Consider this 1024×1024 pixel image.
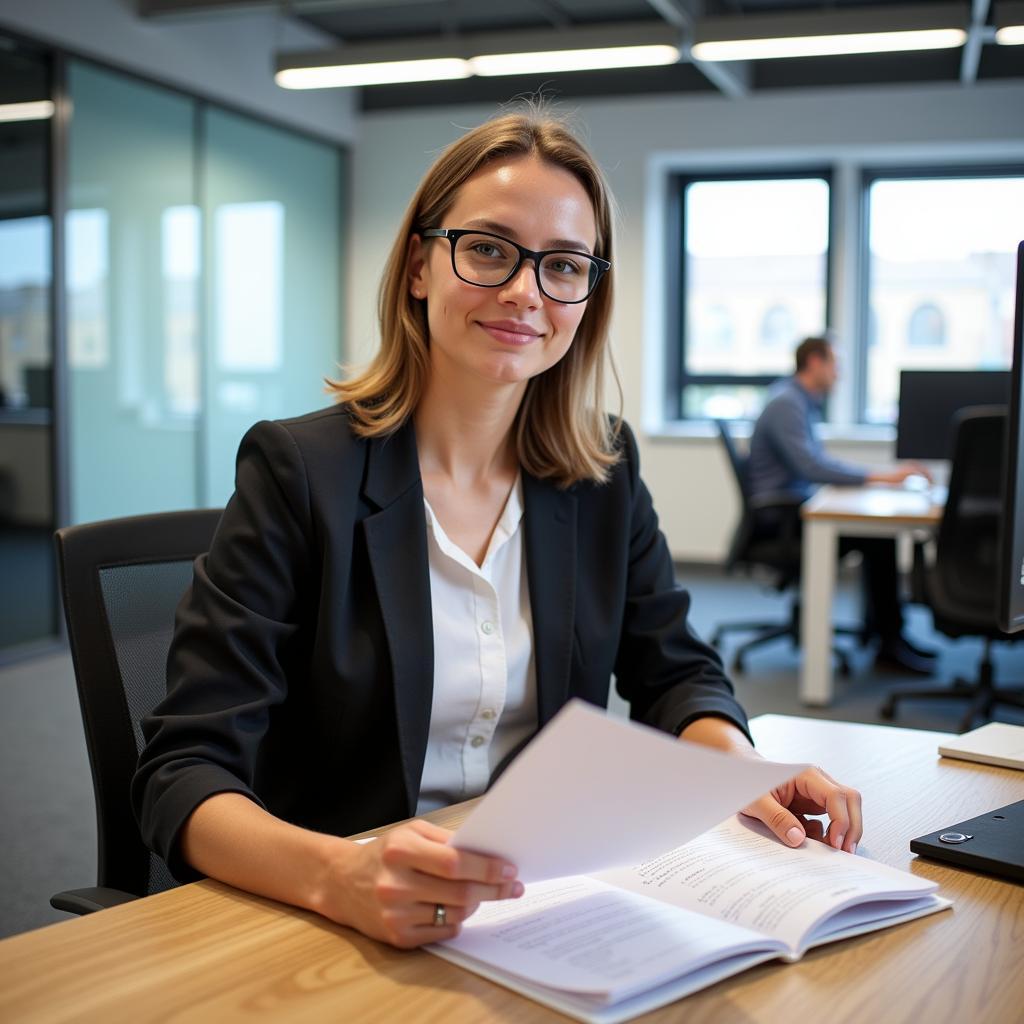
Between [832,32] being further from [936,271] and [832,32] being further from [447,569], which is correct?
[447,569]

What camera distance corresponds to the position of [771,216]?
7.27 meters

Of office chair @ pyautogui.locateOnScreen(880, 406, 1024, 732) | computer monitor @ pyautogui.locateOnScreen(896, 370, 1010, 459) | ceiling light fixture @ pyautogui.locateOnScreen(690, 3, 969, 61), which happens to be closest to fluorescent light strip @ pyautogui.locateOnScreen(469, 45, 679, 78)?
ceiling light fixture @ pyautogui.locateOnScreen(690, 3, 969, 61)

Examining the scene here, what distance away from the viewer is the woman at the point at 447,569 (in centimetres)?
113

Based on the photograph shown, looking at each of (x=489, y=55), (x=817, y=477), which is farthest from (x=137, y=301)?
(x=817, y=477)

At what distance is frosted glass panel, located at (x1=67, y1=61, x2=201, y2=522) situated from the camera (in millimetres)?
5004

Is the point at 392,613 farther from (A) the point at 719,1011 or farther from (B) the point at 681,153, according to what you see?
(B) the point at 681,153

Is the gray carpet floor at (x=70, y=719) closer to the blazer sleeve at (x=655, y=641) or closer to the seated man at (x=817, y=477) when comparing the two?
the seated man at (x=817, y=477)

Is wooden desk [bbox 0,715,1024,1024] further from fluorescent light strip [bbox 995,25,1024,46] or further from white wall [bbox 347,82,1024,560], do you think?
white wall [bbox 347,82,1024,560]

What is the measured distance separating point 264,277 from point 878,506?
3.64 m

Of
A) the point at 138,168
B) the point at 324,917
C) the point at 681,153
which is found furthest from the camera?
the point at 681,153

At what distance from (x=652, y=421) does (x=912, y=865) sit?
633cm

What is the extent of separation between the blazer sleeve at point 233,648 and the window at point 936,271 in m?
6.39

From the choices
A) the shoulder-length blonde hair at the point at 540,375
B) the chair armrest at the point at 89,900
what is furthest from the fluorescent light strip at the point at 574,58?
the chair armrest at the point at 89,900

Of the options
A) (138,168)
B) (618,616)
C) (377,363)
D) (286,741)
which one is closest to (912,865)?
(618,616)
